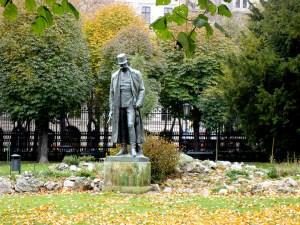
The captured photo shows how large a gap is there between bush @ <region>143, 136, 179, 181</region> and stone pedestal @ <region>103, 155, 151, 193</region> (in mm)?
1998

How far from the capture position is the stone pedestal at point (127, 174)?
12930 mm

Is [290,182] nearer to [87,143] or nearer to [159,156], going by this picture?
[159,156]

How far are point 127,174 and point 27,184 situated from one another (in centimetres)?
334

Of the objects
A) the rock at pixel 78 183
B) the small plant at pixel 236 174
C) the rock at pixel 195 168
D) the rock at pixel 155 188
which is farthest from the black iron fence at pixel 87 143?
the rock at pixel 155 188

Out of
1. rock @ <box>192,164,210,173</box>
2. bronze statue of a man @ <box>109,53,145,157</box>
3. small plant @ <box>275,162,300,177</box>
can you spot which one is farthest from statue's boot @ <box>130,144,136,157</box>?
small plant @ <box>275,162,300,177</box>

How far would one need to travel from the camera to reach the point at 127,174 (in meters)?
12.9

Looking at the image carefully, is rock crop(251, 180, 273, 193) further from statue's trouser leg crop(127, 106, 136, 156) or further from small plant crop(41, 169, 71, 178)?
small plant crop(41, 169, 71, 178)

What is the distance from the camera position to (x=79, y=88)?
2747 cm

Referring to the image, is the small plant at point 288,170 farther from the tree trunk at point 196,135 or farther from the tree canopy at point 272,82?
the tree trunk at point 196,135

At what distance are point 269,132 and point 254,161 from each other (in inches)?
309

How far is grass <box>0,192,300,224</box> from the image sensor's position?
852cm

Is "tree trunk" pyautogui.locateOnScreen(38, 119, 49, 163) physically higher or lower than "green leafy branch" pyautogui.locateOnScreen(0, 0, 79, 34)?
lower

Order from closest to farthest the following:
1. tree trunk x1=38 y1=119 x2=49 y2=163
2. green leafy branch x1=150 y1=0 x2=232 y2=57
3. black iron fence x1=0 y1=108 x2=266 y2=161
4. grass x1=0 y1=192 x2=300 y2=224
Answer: green leafy branch x1=150 y1=0 x2=232 y2=57
grass x1=0 y1=192 x2=300 y2=224
tree trunk x1=38 y1=119 x2=49 y2=163
black iron fence x1=0 y1=108 x2=266 y2=161

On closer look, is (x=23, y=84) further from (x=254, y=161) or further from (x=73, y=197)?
(x=73, y=197)
